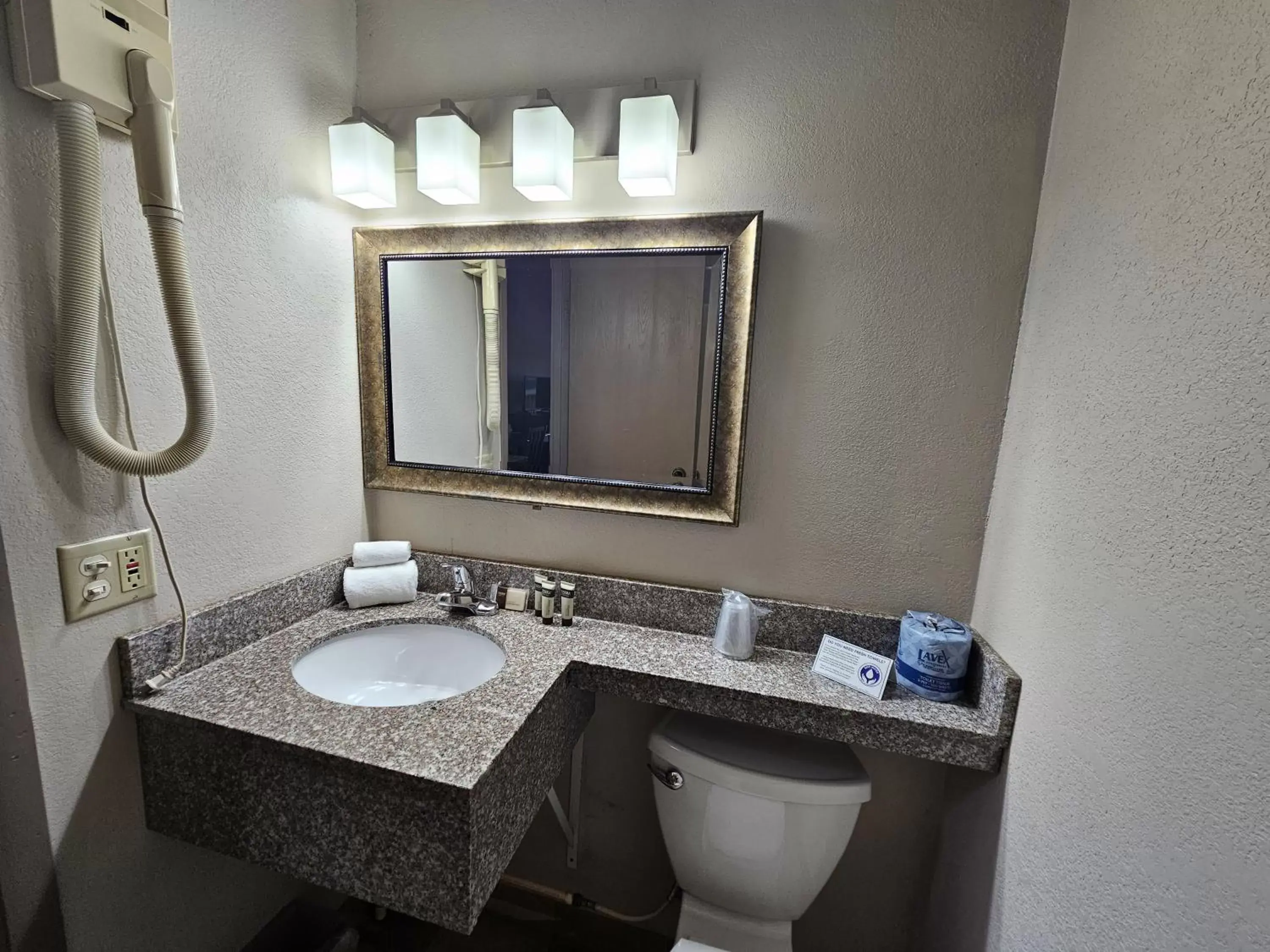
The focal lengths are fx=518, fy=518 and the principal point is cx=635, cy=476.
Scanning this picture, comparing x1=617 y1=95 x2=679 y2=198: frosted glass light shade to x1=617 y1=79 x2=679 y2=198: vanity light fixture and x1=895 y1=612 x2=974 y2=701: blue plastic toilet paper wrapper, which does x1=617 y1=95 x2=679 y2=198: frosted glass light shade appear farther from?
x1=895 y1=612 x2=974 y2=701: blue plastic toilet paper wrapper

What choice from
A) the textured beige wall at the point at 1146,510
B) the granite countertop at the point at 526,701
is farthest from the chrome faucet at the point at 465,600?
the textured beige wall at the point at 1146,510

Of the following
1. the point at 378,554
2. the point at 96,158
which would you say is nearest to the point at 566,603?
the point at 378,554

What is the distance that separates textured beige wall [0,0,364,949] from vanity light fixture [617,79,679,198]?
67cm

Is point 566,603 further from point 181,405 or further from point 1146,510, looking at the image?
point 1146,510

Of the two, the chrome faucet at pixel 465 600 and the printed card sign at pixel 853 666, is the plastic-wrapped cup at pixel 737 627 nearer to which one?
the printed card sign at pixel 853 666

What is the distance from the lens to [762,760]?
1.02m

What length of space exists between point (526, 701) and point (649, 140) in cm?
104

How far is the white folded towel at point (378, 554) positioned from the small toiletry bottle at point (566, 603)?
0.41 meters

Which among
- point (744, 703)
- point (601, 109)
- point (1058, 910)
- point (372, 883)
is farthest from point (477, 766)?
point (601, 109)

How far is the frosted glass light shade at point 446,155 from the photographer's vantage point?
1.06 metres

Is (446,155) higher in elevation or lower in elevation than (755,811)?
higher

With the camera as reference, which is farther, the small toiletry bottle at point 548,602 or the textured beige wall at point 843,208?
the small toiletry bottle at point 548,602

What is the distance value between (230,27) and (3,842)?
1.31 m

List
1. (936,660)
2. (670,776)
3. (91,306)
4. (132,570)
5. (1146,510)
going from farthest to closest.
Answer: (670,776) < (936,660) < (132,570) < (91,306) < (1146,510)
